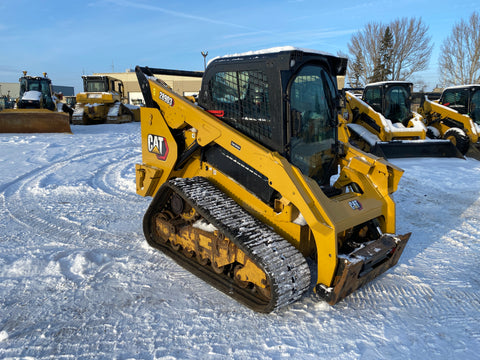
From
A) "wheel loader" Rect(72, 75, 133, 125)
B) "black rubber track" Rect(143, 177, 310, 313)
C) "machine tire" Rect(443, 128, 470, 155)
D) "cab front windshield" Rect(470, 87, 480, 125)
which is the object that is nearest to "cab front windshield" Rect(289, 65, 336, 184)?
"black rubber track" Rect(143, 177, 310, 313)

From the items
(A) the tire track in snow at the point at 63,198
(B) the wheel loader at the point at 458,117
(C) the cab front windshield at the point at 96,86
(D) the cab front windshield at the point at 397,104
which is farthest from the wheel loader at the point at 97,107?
(B) the wheel loader at the point at 458,117

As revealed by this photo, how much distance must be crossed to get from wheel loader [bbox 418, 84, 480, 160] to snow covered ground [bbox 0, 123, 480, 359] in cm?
675

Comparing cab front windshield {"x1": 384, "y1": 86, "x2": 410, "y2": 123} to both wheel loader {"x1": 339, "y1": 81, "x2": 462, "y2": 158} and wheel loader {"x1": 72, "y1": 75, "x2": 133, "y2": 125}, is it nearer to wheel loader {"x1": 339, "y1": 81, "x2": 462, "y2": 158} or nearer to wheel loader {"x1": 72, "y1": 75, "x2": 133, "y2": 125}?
wheel loader {"x1": 339, "y1": 81, "x2": 462, "y2": 158}

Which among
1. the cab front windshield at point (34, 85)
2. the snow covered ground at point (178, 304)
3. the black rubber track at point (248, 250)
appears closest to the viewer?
the snow covered ground at point (178, 304)

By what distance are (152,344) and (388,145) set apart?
9.70 metres

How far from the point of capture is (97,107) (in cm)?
1789

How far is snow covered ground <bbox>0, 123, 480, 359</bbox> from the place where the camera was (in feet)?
8.78

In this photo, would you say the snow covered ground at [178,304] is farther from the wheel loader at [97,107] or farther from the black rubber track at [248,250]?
the wheel loader at [97,107]

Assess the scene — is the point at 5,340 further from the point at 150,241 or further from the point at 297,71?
the point at 297,71

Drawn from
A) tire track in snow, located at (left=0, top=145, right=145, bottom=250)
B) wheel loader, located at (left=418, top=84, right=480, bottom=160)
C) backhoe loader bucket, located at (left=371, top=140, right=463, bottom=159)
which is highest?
wheel loader, located at (left=418, top=84, right=480, bottom=160)

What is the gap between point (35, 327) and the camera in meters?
2.87

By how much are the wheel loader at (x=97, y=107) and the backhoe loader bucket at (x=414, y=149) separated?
13.3 m

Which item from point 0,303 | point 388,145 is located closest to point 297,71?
point 0,303

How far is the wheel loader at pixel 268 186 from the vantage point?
9.85 ft
